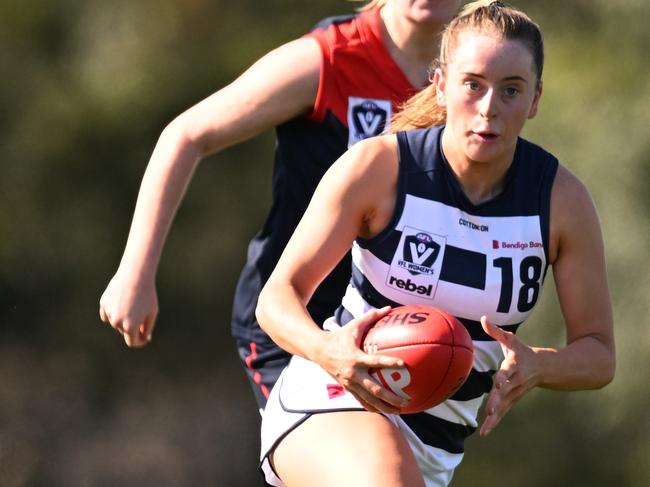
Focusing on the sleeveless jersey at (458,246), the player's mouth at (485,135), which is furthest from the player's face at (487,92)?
the sleeveless jersey at (458,246)

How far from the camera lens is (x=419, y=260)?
11.4ft

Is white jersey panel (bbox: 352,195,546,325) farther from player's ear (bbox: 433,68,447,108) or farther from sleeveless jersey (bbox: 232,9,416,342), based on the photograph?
sleeveless jersey (bbox: 232,9,416,342)

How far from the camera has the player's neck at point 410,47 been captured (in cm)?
427

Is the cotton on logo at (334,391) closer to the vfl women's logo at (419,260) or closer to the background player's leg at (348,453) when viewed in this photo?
the background player's leg at (348,453)

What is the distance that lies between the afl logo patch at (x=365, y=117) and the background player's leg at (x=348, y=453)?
41.1 inches

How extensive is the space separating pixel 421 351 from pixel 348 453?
355mm

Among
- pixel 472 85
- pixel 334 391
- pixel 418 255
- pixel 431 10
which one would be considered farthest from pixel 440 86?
pixel 334 391

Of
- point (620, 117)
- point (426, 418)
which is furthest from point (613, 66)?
point (426, 418)

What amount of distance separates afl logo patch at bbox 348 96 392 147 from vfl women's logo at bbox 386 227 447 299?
0.84 meters

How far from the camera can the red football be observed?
10.4 ft

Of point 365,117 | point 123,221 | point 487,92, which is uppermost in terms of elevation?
point 487,92

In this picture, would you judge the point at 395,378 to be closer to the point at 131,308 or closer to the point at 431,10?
the point at 131,308

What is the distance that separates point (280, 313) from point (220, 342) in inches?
261

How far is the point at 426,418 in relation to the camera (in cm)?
374
